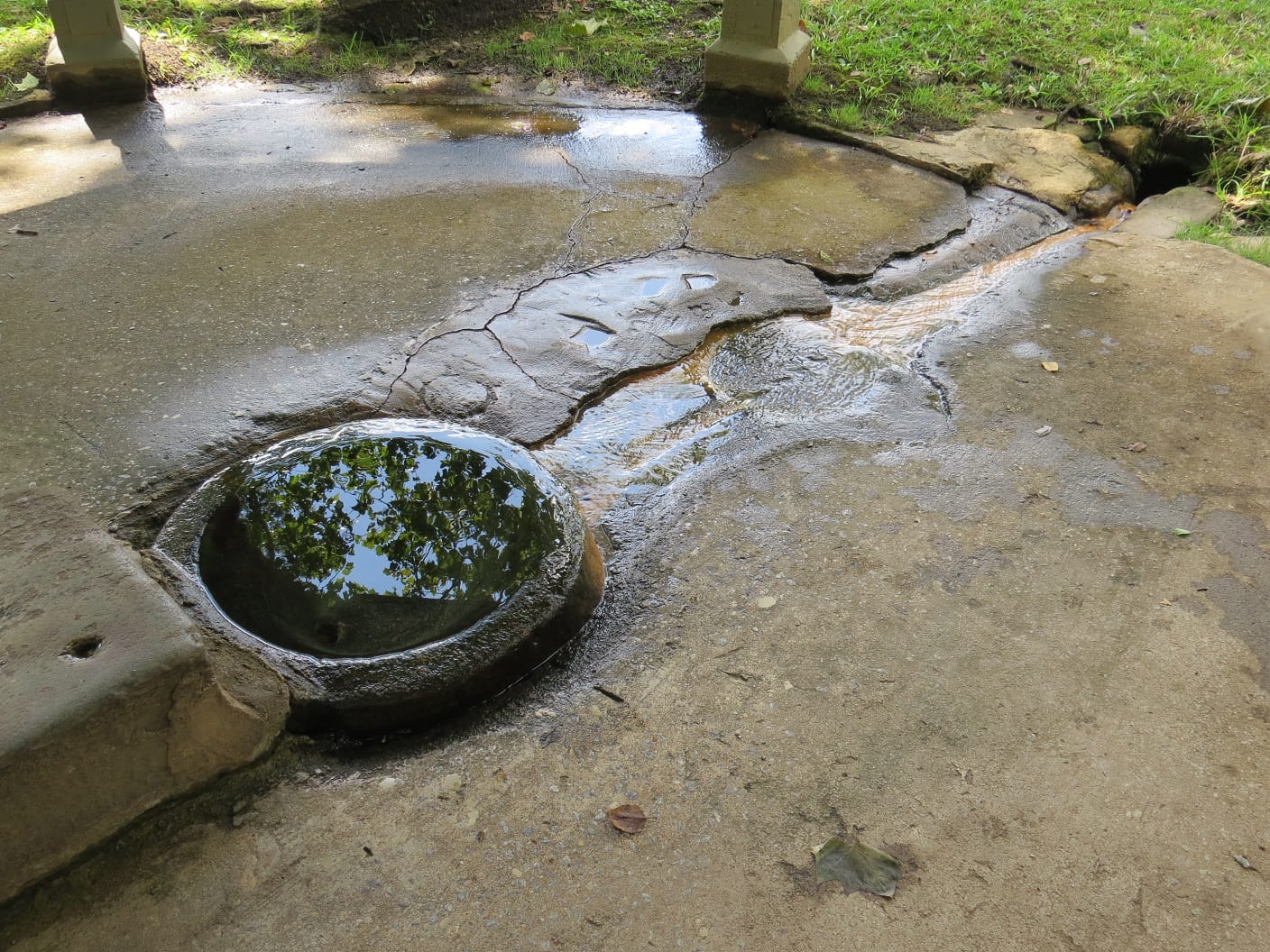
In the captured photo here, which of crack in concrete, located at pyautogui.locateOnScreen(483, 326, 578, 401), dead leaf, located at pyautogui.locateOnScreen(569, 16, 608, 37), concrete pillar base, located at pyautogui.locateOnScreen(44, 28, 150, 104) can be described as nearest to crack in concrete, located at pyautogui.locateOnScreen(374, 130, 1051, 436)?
crack in concrete, located at pyautogui.locateOnScreen(483, 326, 578, 401)

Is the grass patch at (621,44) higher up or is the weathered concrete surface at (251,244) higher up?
the grass patch at (621,44)

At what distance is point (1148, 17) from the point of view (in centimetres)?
655

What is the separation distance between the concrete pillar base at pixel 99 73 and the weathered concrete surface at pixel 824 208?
11.7ft

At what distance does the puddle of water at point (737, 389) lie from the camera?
126 inches

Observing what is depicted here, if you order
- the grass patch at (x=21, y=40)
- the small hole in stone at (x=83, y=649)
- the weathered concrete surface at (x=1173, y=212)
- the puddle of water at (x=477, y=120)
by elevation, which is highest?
the grass patch at (x=21, y=40)

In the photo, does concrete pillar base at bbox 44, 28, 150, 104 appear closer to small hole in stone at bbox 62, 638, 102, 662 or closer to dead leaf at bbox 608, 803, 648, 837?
small hole in stone at bbox 62, 638, 102, 662

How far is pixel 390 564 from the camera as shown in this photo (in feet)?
8.74

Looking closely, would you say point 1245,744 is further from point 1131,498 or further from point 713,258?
point 713,258

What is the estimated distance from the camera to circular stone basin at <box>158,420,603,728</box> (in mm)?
2381

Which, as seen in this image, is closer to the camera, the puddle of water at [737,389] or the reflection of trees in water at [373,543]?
the reflection of trees in water at [373,543]

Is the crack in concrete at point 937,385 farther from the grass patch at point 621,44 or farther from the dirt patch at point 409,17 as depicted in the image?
the dirt patch at point 409,17

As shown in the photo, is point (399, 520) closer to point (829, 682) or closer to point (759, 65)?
point (829, 682)

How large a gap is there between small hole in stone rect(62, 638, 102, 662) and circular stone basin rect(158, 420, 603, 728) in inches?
16.7

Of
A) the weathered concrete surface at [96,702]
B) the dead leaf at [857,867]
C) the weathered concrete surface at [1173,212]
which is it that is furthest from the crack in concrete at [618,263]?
the dead leaf at [857,867]
